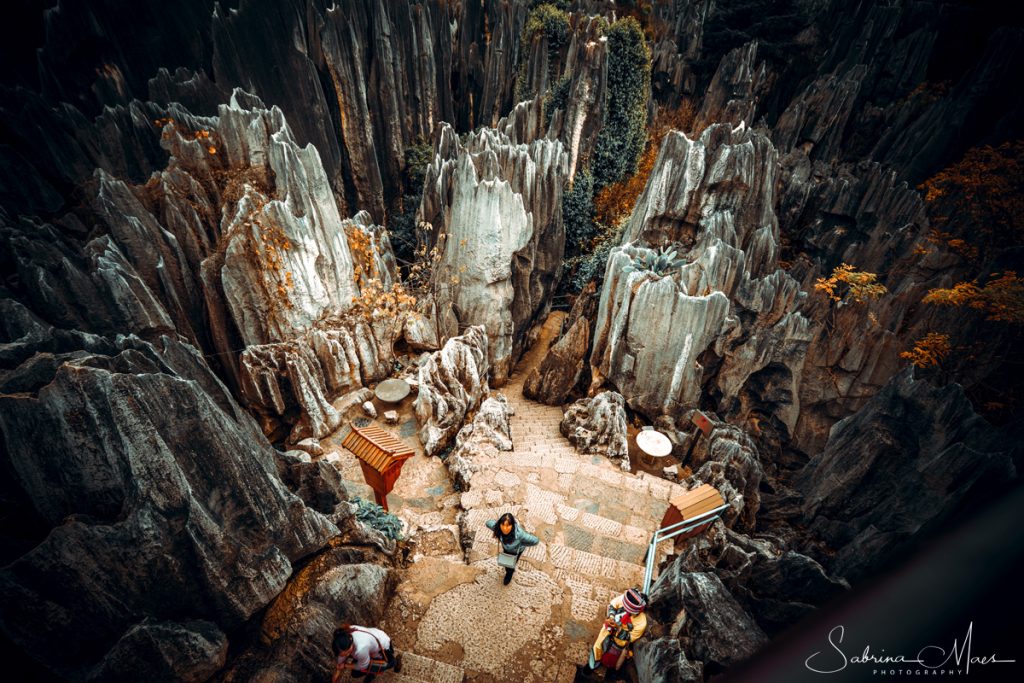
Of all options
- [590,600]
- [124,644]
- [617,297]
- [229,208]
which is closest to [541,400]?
[617,297]

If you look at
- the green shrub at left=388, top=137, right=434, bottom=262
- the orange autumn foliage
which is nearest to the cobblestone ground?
the green shrub at left=388, top=137, right=434, bottom=262

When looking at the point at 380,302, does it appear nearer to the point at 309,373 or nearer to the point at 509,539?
the point at 309,373

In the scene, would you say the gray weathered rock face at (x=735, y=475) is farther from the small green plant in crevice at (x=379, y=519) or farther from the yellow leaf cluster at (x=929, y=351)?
the small green plant in crevice at (x=379, y=519)

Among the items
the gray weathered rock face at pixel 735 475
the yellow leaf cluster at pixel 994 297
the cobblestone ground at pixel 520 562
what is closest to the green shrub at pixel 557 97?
the yellow leaf cluster at pixel 994 297

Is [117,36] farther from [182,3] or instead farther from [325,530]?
[325,530]

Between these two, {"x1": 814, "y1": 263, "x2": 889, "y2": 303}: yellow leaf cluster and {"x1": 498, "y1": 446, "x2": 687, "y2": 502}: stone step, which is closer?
{"x1": 498, "y1": 446, "x2": 687, "y2": 502}: stone step

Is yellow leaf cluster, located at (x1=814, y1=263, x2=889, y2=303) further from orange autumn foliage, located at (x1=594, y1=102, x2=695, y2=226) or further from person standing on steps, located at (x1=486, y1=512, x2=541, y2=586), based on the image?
person standing on steps, located at (x1=486, y1=512, x2=541, y2=586)
